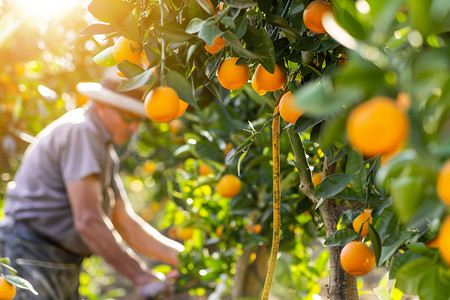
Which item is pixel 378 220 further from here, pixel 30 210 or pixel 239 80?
pixel 30 210

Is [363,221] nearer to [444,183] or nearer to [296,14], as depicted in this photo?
[296,14]

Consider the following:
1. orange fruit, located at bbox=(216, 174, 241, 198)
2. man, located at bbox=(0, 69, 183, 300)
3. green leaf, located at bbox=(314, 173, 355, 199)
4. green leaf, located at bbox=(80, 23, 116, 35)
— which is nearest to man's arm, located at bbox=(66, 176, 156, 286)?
man, located at bbox=(0, 69, 183, 300)

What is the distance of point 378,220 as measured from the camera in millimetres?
614

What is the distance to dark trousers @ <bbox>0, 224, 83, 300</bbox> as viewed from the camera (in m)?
1.88

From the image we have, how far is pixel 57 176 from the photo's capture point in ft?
6.73

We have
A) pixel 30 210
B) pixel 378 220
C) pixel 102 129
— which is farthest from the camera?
pixel 102 129

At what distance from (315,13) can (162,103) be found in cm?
21

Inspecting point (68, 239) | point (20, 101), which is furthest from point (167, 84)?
point (20, 101)

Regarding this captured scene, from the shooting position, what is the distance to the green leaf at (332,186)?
683mm

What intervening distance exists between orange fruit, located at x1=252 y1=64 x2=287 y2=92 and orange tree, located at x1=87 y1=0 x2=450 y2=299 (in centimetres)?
2

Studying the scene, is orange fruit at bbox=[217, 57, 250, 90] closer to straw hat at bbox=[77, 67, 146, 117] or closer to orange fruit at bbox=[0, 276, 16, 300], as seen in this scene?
orange fruit at bbox=[0, 276, 16, 300]

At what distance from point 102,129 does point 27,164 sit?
33 centimetres

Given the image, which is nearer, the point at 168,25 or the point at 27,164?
the point at 168,25

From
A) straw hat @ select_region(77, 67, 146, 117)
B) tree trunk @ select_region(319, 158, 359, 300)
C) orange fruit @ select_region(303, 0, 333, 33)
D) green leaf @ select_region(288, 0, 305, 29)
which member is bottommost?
straw hat @ select_region(77, 67, 146, 117)
